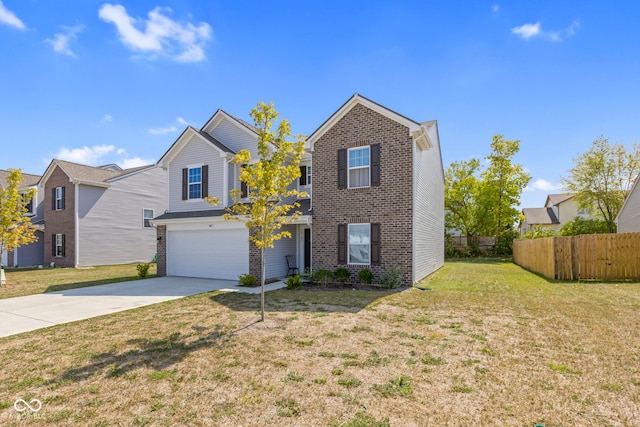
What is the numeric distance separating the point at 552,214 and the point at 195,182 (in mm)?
52825

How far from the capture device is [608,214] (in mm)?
26844

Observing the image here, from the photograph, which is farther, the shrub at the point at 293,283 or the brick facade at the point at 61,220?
the brick facade at the point at 61,220

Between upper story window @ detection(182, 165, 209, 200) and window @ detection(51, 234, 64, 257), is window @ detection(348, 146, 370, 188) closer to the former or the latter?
upper story window @ detection(182, 165, 209, 200)

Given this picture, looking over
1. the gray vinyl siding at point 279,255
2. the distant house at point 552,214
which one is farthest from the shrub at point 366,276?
the distant house at point 552,214

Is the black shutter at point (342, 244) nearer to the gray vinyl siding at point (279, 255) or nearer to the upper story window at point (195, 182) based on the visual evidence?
the gray vinyl siding at point (279, 255)

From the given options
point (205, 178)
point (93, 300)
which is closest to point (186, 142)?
point (205, 178)

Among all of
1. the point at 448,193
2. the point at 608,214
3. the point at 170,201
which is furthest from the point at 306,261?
the point at 608,214

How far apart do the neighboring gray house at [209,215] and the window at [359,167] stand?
96.1 inches

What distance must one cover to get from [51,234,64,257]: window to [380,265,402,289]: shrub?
869 inches

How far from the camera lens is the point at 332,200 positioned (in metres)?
13.1

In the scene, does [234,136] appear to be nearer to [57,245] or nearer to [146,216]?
[146,216]

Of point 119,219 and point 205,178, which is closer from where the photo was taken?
point 205,178

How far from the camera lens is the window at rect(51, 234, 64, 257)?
2214cm

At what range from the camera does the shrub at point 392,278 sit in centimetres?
1148
